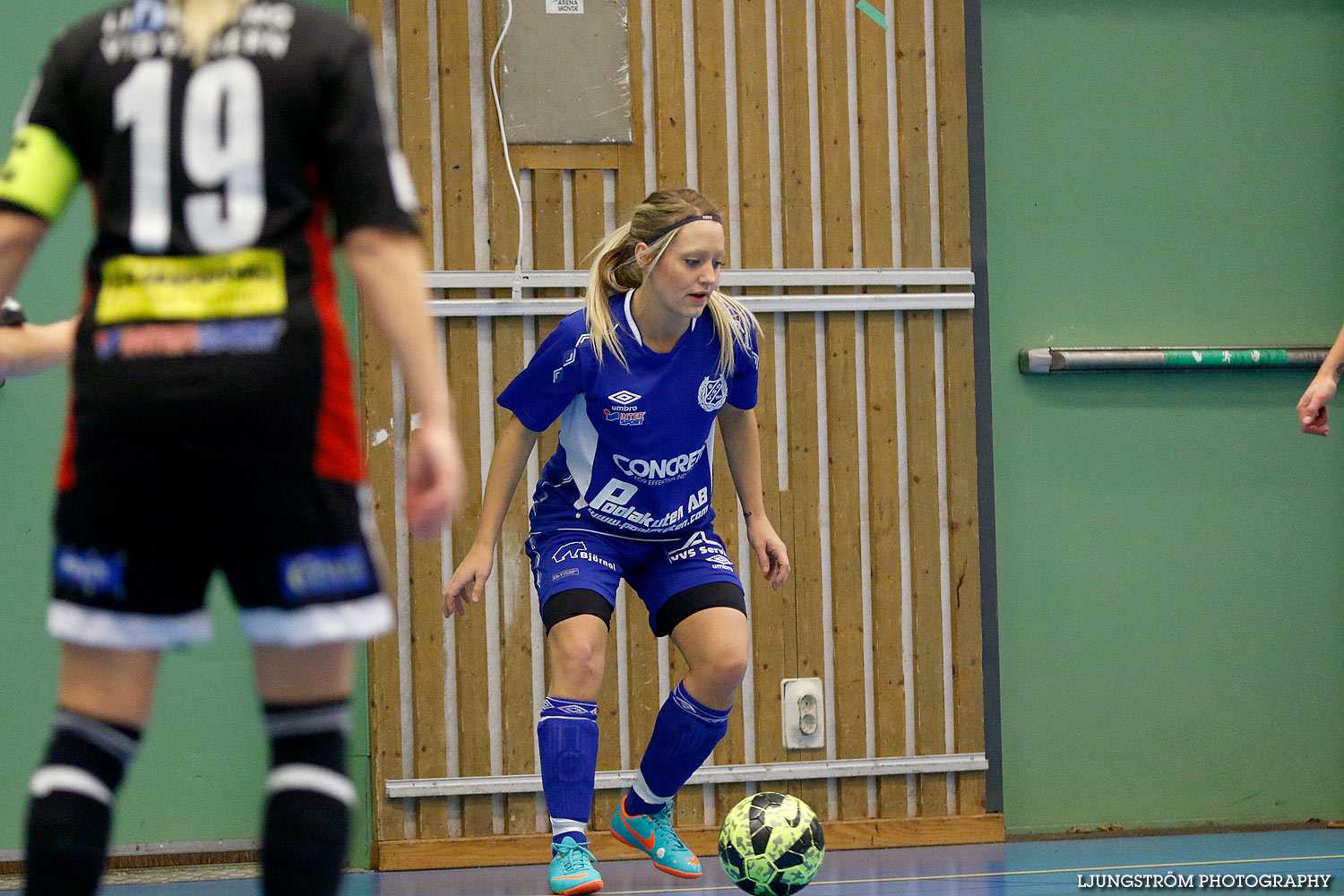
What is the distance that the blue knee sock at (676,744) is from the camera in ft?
11.6

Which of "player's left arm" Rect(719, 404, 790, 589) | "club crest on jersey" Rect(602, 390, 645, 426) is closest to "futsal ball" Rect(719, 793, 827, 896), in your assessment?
"player's left arm" Rect(719, 404, 790, 589)

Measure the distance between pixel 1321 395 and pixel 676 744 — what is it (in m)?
1.91

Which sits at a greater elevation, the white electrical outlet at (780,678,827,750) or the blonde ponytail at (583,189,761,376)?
the blonde ponytail at (583,189,761,376)

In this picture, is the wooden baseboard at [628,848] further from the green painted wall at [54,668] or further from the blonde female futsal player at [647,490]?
the blonde female futsal player at [647,490]

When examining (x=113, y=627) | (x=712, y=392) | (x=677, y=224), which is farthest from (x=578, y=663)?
(x=113, y=627)

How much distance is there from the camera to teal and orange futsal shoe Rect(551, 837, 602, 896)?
10.7 ft

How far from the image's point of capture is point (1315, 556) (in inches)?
215

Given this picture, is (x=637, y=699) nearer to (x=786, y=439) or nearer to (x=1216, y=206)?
(x=786, y=439)

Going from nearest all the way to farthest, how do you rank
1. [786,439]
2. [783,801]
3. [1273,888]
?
[783,801] → [1273,888] → [786,439]

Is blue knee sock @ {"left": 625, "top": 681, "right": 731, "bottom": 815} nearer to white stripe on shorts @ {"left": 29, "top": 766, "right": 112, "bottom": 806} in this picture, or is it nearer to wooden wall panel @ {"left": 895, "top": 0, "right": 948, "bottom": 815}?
wooden wall panel @ {"left": 895, "top": 0, "right": 948, "bottom": 815}

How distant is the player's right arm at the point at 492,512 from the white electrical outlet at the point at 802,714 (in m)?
1.76

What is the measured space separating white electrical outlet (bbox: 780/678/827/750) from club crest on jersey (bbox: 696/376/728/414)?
1644 millimetres

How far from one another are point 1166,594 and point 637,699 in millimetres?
2217

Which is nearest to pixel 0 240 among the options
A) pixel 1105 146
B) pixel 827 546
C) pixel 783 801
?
pixel 783 801
